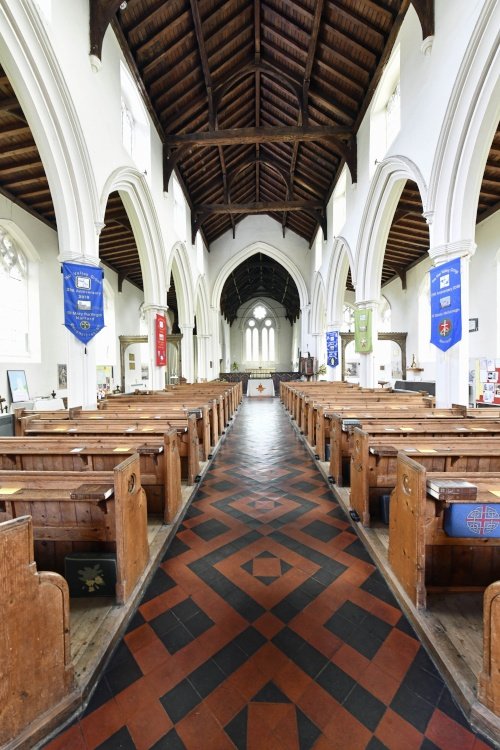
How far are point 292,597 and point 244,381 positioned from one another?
1356cm

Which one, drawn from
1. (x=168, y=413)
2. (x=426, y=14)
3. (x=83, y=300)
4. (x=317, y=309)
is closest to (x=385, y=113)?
(x=426, y=14)

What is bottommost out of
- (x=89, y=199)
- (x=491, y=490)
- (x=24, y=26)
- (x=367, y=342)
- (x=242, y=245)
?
(x=491, y=490)

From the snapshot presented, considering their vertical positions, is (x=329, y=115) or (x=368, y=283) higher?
(x=329, y=115)

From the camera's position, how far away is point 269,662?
56.0 inches

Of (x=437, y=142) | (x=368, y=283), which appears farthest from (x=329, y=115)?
(x=437, y=142)

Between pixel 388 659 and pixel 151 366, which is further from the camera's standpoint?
pixel 151 366

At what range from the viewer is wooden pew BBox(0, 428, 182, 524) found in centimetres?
224

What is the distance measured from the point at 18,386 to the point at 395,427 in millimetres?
6862

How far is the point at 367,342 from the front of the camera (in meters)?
6.79

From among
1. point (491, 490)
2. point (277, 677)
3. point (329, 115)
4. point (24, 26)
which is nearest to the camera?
point (277, 677)

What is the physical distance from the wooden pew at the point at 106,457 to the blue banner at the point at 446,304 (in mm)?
3515

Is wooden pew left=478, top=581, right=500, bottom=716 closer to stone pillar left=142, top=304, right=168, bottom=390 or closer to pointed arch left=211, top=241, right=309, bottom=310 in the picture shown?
stone pillar left=142, top=304, right=168, bottom=390

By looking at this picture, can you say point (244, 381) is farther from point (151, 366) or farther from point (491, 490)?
point (491, 490)

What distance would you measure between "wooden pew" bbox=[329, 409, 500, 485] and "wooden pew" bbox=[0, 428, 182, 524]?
5.16 ft
